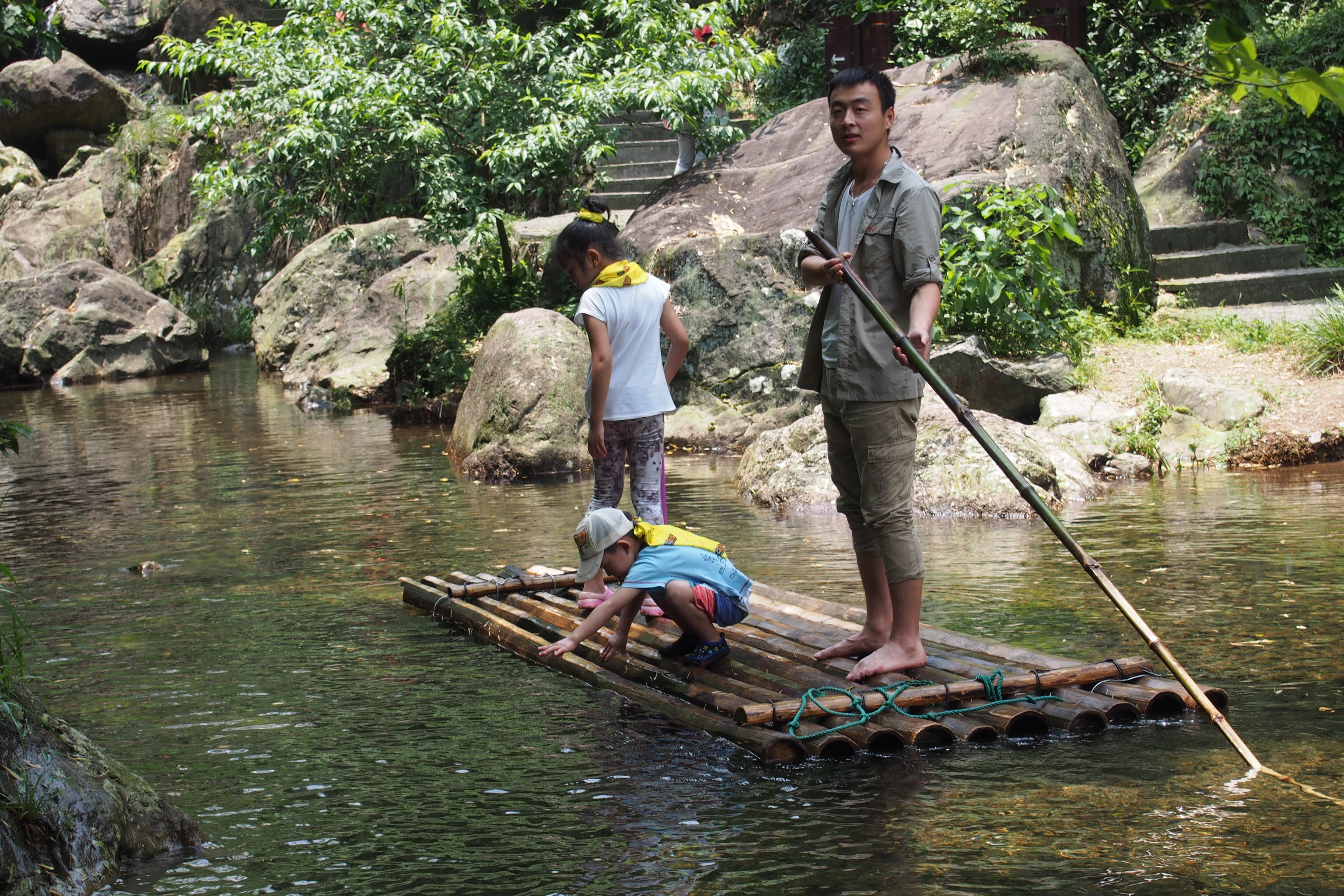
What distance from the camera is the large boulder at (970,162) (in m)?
11.7

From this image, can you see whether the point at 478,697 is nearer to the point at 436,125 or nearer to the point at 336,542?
the point at 336,542

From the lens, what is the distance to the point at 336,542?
8.05 metres

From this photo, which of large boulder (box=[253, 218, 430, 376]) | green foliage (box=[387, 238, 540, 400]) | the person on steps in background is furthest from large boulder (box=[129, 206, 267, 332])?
the person on steps in background

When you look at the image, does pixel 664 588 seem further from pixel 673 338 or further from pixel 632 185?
pixel 632 185

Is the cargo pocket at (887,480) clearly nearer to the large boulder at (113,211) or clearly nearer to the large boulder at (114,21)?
the large boulder at (113,211)

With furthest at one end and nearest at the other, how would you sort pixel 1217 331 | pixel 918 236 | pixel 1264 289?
pixel 1264 289
pixel 1217 331
pixel 918 236

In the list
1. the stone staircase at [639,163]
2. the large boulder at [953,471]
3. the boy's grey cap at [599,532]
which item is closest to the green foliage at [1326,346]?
the large boulder at [953,471]

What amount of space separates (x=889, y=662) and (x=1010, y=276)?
6.27m

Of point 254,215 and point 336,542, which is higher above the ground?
point 254,215

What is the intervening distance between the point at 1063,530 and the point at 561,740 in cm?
181

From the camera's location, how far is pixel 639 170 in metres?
18.4

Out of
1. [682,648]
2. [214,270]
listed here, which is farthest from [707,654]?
[214,270]

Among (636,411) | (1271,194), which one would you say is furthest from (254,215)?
(636,411)

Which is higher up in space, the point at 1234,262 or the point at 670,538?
the point at 1234,262
